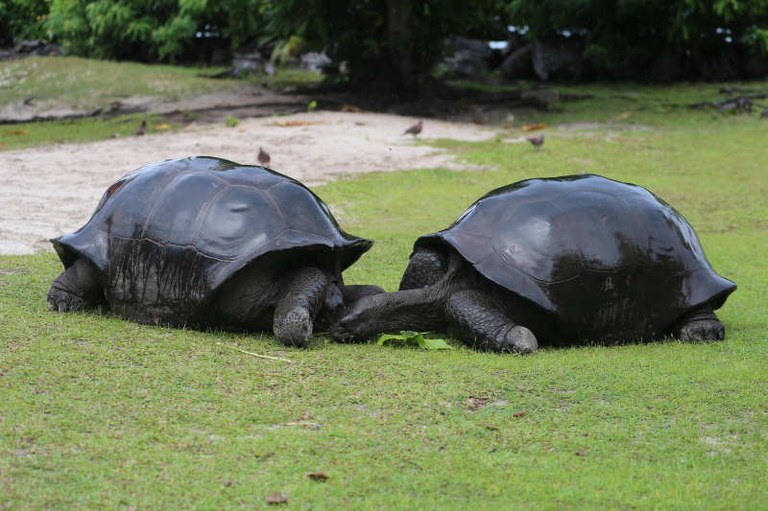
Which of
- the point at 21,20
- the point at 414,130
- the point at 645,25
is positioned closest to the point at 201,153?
the point at 414,130

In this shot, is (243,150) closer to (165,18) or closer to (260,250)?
(260,250)

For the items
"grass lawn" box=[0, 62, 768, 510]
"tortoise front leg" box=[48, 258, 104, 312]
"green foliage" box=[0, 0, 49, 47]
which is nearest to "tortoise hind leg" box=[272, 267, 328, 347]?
"grass lawn" box=[0, 62, 768, 510]

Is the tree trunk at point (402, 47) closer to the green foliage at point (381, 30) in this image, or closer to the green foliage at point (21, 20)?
the green foliage at point (381, 30)

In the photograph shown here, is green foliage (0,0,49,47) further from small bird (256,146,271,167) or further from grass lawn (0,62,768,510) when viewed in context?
grass lawn (0,62,768,510)

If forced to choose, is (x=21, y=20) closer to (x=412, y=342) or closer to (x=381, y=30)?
(x=381, y=30)

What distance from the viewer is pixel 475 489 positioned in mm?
3293

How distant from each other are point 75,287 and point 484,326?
6.74ft

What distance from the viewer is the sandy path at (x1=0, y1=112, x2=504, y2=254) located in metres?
8.30

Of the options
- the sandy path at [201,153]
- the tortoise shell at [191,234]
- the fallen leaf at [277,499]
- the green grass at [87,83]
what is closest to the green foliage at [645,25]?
the sandy path at [201,153]

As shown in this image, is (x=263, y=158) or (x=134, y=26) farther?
(x=134, y=26)

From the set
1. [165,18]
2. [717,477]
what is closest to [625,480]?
[717,477]

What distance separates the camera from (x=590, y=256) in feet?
16.9

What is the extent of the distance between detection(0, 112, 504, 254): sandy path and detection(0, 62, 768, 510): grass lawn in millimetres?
2246

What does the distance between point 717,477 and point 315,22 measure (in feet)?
46.3
